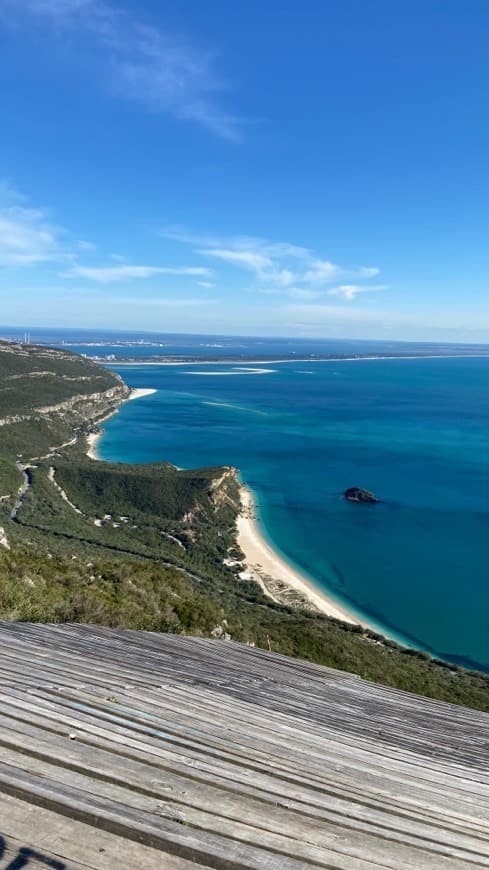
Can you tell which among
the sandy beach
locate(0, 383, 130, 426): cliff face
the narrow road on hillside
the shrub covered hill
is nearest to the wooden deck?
the shrub covered hill

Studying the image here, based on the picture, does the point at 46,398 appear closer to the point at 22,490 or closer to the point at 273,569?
the point at 22,490

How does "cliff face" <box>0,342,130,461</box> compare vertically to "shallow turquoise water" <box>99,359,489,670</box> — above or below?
above

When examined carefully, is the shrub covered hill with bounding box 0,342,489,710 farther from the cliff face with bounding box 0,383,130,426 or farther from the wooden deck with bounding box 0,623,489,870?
the wooden deck with bounding box 0,623,489,870

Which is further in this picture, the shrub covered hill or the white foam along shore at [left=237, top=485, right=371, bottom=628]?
the white foam along shore at [left=237, top=485, right=371, bottom=628]

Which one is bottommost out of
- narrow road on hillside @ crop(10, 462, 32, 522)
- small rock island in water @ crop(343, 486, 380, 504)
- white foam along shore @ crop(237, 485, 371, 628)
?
white foam along shore @ crop(237, 485, 371, 628)

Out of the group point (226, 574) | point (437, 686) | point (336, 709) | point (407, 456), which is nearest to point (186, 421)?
point (407, 456)
